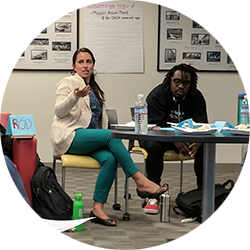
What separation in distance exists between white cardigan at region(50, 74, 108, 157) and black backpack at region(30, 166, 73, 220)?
0.89 ft

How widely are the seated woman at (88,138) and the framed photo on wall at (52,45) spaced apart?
5.63ft

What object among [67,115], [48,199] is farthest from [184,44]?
[48,199]

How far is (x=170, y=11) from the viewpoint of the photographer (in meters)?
4.93

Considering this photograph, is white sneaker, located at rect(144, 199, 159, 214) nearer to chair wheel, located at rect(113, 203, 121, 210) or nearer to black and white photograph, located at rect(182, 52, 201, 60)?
chair wheel, located at rect(113, 203, 121, 210)

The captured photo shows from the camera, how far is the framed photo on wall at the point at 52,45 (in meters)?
4.82

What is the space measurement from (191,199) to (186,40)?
8.51 feet

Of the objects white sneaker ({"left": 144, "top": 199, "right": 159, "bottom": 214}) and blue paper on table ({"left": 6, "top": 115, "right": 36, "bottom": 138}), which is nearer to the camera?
blue paper on table ({"left": 6, "top": 115, "right": 36, "bottom": 138})

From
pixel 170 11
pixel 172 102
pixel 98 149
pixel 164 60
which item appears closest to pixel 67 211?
pixel 98 149

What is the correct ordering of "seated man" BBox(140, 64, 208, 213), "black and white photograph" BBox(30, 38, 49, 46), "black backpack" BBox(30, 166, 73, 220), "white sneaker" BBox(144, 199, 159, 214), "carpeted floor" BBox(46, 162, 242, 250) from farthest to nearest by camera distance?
"black and white photograph" BBox(30, 38, 49, 46) < "seated man" BBox(140, 64, 208, 213) < "white sneaker" BBox(144, 199, 159, 214) < "black backpack" BBox(30, 166, 73, 220) < "carpeted floor" BBox(46, 162, 242, 250)

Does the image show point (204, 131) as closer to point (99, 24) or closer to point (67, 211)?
point (67, 211)

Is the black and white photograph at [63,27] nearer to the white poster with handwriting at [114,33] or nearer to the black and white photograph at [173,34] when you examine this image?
the white poster with handwriting at [114,33]

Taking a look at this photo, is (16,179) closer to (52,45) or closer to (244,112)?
(244,112)

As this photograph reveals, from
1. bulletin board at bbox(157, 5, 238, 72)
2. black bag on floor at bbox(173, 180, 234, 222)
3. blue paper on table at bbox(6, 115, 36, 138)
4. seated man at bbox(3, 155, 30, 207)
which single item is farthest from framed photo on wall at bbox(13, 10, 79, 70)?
black bag on floor at bbox(173, 180, 234, 222)

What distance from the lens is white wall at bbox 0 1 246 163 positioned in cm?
487
